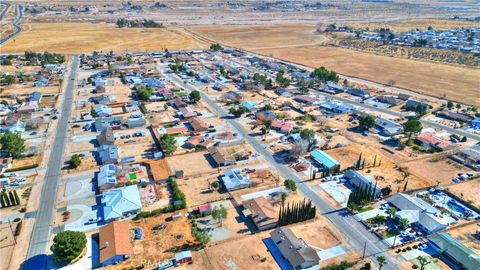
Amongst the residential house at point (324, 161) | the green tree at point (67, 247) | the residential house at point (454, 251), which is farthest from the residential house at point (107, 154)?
the residential house at point (454, 251)

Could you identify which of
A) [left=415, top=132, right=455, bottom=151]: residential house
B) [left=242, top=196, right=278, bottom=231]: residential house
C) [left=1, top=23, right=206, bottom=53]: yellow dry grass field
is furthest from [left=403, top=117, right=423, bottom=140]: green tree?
[left=1, top=23, right=206, bottom=53]: yellow dry grass field

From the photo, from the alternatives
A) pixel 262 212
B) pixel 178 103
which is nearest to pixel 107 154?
pixel 178 103

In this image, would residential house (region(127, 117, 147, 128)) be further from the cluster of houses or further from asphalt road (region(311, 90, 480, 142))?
the cluster of houses

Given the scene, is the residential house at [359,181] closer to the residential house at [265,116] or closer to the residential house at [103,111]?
the residential house at [265,116]

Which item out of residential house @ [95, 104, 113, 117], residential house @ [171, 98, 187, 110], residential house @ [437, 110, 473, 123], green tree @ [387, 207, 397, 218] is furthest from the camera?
residential house @ [171, 98, 187, 110]

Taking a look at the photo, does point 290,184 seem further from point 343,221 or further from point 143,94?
point 143,94

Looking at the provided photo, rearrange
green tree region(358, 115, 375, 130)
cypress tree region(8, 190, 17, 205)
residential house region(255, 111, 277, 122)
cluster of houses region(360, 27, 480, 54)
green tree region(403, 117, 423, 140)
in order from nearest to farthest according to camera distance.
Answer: cypress tree region(8, 190, 17, 205)
green tree region(403, 117, 423, 140)
green tree region(358, 115, 375, 130)
residential house region(255, 111, 277, 122)
cluster of houses region(360, 27, 480, 54)
